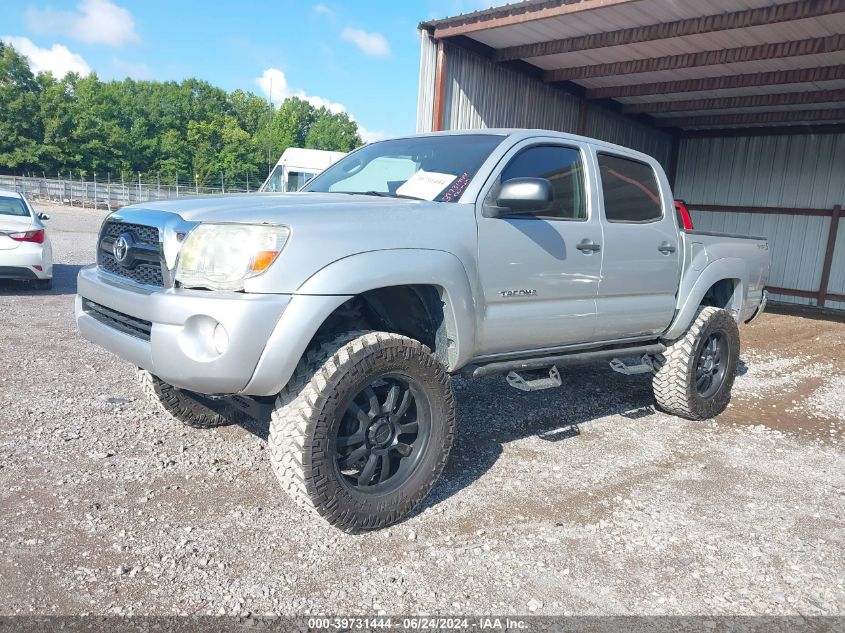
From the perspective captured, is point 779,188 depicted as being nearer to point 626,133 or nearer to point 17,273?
point 626,133

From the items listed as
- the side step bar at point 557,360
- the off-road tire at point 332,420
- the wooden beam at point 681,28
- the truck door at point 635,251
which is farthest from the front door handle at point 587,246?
the wooden beam at point 681,28

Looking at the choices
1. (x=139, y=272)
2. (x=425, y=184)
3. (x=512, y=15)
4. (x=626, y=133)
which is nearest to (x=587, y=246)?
(x=425, y=184)

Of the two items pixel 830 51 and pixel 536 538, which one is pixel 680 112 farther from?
pixel 536 538

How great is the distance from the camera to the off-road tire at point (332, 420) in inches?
115

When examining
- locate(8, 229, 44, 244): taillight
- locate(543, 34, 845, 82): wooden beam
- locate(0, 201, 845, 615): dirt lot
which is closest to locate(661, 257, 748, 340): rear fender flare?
locate(0, 201, 845, 615): dirt lot

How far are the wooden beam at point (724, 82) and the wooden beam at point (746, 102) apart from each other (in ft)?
4.12

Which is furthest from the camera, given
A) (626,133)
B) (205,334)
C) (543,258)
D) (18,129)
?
(18,129)

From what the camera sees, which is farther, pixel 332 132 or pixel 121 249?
pixel 332 132

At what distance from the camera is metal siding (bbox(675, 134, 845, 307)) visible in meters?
15.9

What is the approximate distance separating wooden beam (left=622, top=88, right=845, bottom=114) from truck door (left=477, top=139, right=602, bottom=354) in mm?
11228

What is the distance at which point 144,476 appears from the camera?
3.65 meters

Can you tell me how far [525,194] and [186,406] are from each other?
2.54 metres

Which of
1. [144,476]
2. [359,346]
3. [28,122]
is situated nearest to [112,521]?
[144,476]

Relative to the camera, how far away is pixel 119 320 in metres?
3.18
